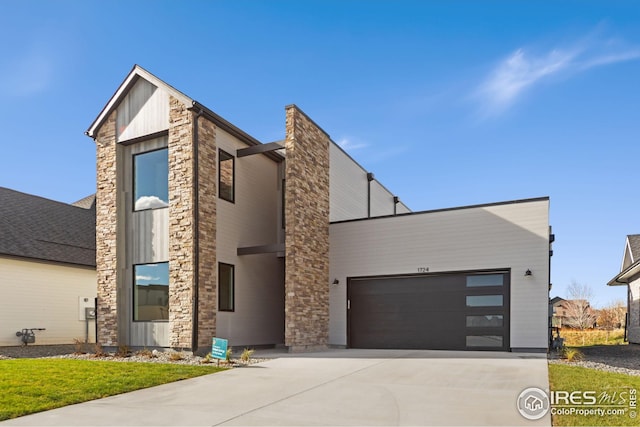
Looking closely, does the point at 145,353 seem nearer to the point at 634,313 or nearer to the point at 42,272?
the point at 42,272

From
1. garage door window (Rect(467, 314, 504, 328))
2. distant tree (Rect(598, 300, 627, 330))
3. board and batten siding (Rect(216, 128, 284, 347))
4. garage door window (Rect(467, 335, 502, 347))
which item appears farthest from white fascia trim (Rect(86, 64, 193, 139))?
distant tree (Rect(598, 300, 627, 330))

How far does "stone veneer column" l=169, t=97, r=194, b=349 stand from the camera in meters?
12.1

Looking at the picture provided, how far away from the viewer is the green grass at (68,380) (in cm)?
620

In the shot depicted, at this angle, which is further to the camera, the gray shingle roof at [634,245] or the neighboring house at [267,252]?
the gray shingle roof at [634,245]

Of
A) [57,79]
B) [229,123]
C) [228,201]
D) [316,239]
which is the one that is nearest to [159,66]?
[229,123]

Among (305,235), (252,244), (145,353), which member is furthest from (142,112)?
(145,353)

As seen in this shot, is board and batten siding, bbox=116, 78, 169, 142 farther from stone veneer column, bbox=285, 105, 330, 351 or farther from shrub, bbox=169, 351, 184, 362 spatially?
shrub, bbox=169, 351, 184, 362

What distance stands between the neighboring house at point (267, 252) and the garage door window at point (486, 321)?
39mm

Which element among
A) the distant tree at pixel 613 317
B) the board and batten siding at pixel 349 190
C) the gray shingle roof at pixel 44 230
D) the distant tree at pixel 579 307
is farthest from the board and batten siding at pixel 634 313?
the gray shingle roof at pixel 44 230

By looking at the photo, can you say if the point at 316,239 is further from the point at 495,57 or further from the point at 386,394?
the point at 386,394

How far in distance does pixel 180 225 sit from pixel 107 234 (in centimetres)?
285

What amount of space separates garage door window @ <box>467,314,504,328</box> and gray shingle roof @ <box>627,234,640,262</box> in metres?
13.5

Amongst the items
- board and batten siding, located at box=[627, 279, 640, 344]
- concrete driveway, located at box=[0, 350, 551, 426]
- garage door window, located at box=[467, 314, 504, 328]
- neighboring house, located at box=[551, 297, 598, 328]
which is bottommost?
neighboring house, located at box=[551, 297, 598, 328]

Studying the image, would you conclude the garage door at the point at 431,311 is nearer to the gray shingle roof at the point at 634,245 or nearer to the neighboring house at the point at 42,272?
the neighboring house at the point at 42,272
